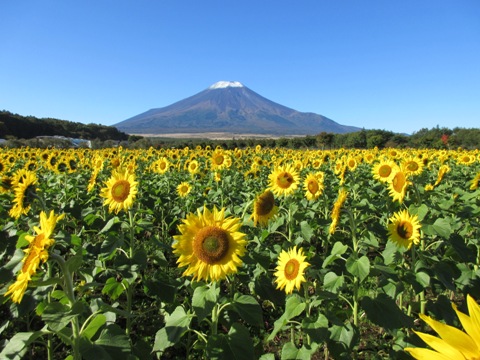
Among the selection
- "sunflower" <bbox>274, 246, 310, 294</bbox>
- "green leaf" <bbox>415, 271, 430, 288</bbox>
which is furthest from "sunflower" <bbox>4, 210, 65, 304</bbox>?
"green leaf" <bbox>415, 271, 430, 288</bbox>

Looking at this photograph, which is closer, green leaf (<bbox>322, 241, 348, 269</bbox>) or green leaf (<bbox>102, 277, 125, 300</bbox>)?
green leaf (<bbox>322, 241, 348, 269</bbox>)

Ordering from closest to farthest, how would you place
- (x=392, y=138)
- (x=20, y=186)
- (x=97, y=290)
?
(x=20, y=186) < (x=97, y=290) < (x=392, y=138)

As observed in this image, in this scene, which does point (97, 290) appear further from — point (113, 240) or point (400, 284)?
point (400, 284)

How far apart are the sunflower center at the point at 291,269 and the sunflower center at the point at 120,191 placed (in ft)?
5.73

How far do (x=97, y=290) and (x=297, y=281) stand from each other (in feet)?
11.7

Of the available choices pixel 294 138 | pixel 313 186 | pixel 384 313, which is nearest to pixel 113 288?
pixel 384 313

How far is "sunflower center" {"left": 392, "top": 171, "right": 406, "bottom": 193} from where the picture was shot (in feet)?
14.0

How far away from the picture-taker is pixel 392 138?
154 feet

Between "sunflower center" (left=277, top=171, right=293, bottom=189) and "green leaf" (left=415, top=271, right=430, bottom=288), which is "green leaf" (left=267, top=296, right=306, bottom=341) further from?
"sunflower center" (left=277, top=171, right=293, bottom=189)

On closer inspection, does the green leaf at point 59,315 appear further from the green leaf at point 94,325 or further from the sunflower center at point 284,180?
the sunflower center at point 284,180

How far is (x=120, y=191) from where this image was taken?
3.52m

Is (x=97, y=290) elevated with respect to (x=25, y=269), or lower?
lower

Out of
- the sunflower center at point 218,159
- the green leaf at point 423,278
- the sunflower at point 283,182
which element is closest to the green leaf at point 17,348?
the green leaf at point 423,278

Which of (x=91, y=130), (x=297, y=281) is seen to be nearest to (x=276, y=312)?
(x=297, y=281)
